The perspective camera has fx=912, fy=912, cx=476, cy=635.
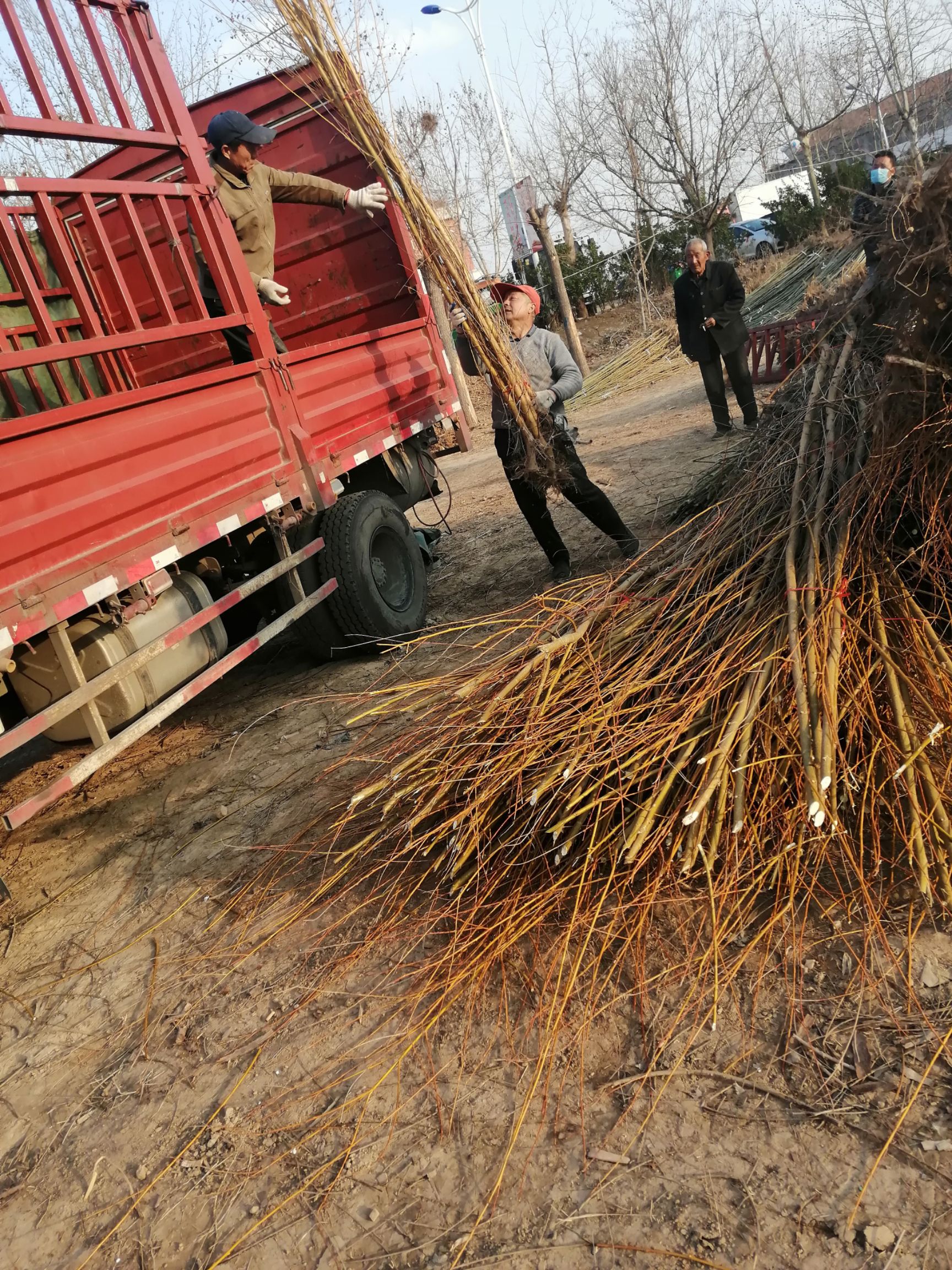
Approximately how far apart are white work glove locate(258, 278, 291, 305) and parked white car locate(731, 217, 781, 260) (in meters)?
20.8

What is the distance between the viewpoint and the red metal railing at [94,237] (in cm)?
316

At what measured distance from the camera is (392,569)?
17.3 feet

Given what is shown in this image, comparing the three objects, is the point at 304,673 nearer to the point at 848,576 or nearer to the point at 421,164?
the point at 421,164

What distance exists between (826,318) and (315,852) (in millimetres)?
3105

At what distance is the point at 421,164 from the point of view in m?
4.88

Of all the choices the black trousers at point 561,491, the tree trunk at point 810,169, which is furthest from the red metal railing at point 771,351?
the tree trunk at point 810,169

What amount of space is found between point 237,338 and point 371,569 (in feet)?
4.26

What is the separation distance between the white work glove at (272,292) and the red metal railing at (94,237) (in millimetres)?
405

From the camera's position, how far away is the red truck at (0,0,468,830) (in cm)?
311

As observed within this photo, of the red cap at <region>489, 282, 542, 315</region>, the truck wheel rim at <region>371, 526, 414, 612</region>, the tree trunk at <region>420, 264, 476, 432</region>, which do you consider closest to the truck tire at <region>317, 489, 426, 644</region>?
the truck wheel rim at <region>371, 526, 414, 612</region>

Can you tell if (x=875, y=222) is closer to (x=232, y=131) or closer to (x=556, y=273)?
(x=232, y=131)

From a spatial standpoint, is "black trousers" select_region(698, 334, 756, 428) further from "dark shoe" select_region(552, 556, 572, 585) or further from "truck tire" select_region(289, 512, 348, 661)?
"truck tire" select_region(289, 512, 348, 661)

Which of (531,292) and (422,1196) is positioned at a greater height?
(531,292)

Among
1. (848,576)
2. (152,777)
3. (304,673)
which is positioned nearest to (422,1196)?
(848,576)
